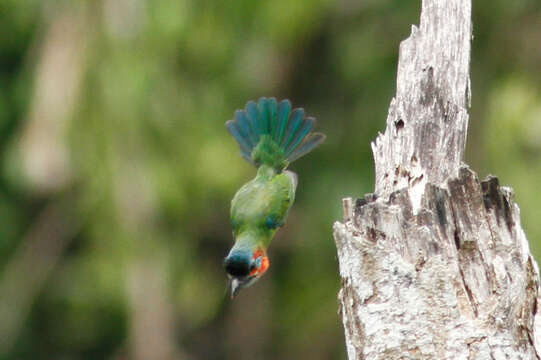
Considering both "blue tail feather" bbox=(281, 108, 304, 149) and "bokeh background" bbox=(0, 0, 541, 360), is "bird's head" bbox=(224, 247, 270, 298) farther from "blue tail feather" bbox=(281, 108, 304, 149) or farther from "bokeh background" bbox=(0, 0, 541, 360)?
"bokeh background" bbox=(0, 0, 541, 360)

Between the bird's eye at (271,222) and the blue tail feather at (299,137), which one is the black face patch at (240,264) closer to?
the bird's eye at (271,222)

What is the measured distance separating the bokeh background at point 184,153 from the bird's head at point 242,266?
1.91 metres

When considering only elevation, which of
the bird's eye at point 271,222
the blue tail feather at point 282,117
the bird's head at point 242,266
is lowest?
the bird's head at point 242,266

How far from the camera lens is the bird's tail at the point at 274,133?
19.2ft

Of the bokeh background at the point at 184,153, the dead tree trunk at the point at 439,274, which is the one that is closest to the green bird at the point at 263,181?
the bokeh background at the point at 184,153

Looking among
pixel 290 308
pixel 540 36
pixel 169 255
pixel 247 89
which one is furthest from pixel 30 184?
pixel 540 36

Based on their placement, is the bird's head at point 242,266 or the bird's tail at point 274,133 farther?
the bird's tail at point 274,133

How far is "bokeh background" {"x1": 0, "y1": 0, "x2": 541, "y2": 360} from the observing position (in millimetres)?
6973

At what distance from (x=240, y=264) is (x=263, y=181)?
669mm

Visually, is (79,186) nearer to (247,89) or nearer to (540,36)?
(247,89)

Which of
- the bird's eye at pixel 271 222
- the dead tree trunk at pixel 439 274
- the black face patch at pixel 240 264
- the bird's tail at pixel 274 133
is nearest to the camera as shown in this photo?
the dead tree trunk at pixel 439 274

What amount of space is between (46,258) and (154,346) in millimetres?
1316

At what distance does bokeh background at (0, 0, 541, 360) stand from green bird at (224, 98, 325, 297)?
3.89 ft

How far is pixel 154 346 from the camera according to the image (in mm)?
7535
